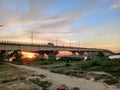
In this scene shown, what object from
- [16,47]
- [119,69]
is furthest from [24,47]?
[119,69]

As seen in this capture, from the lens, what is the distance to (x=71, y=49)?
142 m

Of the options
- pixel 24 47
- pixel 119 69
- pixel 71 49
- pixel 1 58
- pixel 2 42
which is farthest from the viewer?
pixel 71 49

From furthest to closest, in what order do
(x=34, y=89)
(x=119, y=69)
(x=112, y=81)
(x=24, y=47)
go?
(x=24, y=47)
(x=119, y=69)
(x=112, y=81)
(x=34, y=89)

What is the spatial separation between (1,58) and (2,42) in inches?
371

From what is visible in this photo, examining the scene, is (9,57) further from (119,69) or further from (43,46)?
(119,69)

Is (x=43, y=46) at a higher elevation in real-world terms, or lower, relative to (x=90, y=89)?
higher

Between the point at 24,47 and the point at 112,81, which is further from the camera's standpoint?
the point at 24,47

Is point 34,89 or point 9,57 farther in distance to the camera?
point 9,57

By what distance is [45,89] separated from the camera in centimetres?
2505

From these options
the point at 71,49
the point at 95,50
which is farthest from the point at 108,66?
the point at 95,50

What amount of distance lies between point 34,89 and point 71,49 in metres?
118

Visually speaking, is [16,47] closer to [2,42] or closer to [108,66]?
[2,42]

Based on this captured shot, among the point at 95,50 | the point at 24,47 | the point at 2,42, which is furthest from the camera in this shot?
the point at 95,50

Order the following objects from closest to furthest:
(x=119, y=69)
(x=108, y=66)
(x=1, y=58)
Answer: (x=119, y=69), (x=108, y=66), (x=1, y=58)
